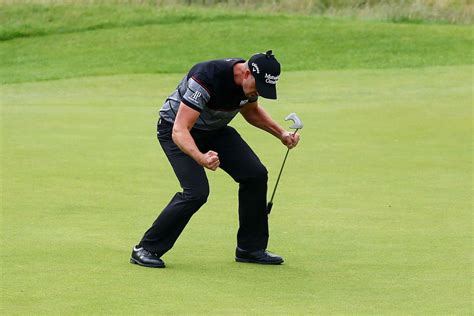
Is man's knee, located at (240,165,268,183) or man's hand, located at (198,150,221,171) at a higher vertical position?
man's hand, located at (198,150,221,171)

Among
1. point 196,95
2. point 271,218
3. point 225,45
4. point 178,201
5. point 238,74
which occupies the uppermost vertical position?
point 238,74

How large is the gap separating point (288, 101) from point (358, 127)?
10.3 ft

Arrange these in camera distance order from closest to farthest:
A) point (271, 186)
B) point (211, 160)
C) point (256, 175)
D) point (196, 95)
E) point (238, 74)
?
point (211, 160)
point (196, 95)
point (238, 74)
point (256, 175)
point (271, 186)

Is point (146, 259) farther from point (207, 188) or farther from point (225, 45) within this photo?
point (225, 45)

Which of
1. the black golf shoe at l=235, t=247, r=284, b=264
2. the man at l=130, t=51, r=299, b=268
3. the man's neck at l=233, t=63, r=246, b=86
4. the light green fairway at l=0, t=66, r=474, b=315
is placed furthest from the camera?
the black golf shoe at l=235, t=247, r=284, b=264

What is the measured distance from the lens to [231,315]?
6.73m

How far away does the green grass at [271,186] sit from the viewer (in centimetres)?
734

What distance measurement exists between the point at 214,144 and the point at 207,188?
370 millimetres

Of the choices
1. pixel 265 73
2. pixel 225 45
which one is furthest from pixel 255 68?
pixel 225 45

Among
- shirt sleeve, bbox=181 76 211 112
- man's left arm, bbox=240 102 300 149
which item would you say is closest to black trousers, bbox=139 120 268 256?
man's left arm, bbox=240 102 300 149

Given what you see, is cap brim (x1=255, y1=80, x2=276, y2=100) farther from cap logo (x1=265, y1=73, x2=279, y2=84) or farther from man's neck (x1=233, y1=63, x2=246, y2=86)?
man's neck (x1=233, y1=63, x2=246, y2=86)

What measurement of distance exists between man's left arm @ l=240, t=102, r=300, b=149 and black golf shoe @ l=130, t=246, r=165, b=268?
120 cm

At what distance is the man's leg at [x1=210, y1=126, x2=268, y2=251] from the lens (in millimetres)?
8242

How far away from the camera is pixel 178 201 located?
8.07 meters
